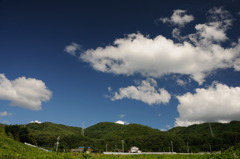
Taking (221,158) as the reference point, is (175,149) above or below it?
below

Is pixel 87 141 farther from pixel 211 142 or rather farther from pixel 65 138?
pixel 211 142

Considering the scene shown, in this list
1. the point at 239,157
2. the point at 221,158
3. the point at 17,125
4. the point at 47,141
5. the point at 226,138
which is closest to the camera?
the point at 239,157

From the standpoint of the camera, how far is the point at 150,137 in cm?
15625

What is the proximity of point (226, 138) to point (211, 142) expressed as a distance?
1416 cm

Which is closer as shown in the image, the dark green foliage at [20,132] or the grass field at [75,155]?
the grass field at [75,155]

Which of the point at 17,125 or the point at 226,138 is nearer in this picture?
the point at 17,125

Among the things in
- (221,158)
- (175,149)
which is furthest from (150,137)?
(221,158)

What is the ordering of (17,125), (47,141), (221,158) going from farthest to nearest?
(47,141)
(17,125)
(221,158)

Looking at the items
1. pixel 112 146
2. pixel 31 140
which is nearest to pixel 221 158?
pixel 31 140

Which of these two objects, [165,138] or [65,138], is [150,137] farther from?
[65,138]

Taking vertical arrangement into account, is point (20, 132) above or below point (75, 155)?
above

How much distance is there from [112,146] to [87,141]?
20.5 meters

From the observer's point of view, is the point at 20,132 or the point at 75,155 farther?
the point at 20,132

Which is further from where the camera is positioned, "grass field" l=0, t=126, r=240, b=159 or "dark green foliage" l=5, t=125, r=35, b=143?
"dark green foliage" l=5, t=125, r=35, b=143
